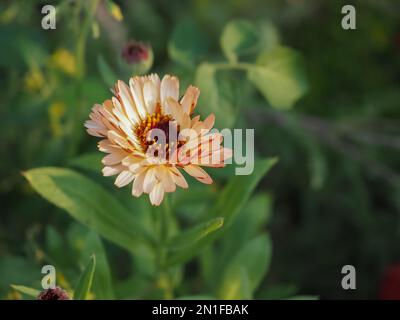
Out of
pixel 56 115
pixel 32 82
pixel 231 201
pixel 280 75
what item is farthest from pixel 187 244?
pixel 32 82

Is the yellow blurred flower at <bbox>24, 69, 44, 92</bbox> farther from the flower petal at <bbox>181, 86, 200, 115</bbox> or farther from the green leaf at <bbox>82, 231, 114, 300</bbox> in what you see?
the flower petal at <bbox>181, 86, 200, 115</bbox>

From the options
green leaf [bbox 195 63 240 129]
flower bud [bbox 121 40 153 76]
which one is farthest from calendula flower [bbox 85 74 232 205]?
green leaf [bbox 195 63 240 129]

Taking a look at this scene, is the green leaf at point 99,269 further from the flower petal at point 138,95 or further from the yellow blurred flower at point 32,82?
the yellow blurred flower at point 32,82

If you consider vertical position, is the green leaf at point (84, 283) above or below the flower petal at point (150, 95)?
below

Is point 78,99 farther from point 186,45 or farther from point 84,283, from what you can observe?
point 84,283

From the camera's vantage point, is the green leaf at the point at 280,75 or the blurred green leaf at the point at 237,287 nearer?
the blurred green leaf at the point at 237,287

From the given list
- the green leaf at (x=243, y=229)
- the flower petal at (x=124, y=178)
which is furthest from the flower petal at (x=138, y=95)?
the green leaf at (x=243, y=229)
